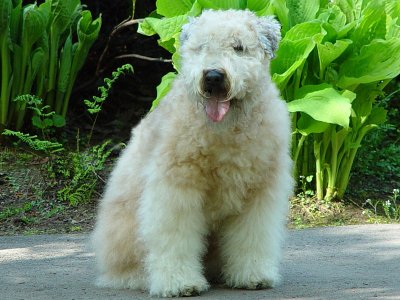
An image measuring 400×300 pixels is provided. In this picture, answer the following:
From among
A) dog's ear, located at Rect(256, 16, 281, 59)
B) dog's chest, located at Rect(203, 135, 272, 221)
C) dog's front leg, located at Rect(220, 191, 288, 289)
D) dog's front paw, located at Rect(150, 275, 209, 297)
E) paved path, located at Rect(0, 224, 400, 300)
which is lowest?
paved path, located at Rect(0, 224, 400, 300)

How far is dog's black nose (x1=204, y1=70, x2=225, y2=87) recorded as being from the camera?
468 cm

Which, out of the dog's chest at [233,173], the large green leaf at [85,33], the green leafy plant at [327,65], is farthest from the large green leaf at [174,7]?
the dog's chest at [233,173]

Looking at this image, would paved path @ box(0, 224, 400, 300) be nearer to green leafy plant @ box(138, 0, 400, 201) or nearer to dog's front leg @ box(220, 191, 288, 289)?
dog's front leg @ box(220, 191, 288, 289)

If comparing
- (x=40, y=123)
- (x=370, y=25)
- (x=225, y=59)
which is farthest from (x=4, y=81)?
(x=225, y=59)

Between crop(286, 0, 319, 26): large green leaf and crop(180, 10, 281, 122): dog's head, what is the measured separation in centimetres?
326

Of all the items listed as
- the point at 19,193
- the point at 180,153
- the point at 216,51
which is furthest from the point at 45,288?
the point at 19,193

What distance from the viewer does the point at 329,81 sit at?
320 inches

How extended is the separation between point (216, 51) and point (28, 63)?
4.95 m

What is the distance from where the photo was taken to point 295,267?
6.03m

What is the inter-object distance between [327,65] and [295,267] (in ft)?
8.39

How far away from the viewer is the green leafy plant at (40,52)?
9117 mm

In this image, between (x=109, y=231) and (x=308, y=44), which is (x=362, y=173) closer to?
(x=308, y=44)

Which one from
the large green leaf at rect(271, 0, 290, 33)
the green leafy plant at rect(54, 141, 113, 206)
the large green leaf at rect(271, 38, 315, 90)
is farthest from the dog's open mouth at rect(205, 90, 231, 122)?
the green leafy plant at rect(54, 141, 113, 206)

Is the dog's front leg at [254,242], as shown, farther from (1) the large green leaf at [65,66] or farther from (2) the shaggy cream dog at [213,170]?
(1) the large green leaf at [65,66]
